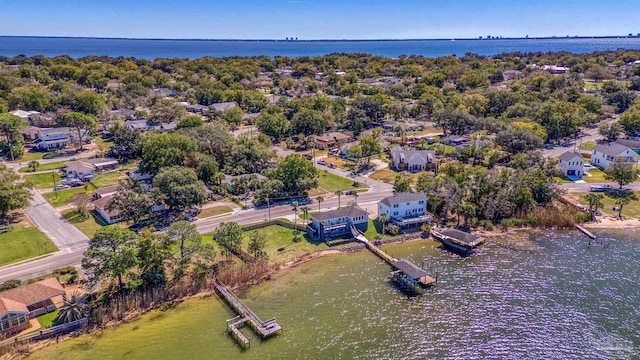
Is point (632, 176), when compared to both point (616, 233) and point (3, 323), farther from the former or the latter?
point (3, 323)

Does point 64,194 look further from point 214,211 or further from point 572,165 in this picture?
point 572,165

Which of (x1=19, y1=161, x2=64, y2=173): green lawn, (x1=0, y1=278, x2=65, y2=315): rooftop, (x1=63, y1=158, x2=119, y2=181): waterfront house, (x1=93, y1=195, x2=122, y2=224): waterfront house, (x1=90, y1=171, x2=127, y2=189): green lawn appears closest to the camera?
(x1=0, y1=278, x2=65, y2=315): rooftop

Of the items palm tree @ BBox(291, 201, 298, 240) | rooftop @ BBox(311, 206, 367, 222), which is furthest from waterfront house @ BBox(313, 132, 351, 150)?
rooftop @ BBox(311, 206, 367, 222)

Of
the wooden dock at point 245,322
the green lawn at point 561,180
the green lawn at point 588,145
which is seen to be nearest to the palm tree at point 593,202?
the green lawn at point 561,180

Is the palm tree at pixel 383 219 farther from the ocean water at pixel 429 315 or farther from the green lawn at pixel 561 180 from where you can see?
the green lawn at pixel 561 180

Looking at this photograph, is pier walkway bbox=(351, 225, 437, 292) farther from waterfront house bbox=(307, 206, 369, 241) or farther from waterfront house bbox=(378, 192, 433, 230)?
waterfront house bbox=(378, 192, 433, 230)

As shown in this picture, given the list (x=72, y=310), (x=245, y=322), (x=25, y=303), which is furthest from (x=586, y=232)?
(x=25, y=303)
